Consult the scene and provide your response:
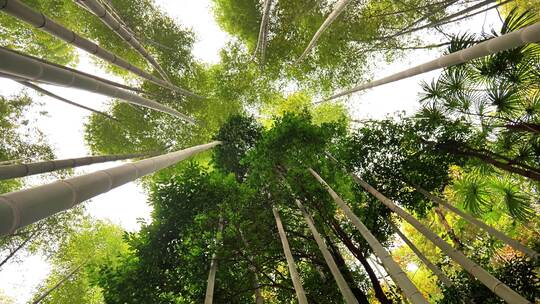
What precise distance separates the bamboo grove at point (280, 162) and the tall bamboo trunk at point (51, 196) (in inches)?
0.4

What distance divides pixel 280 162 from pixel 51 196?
5.49 m

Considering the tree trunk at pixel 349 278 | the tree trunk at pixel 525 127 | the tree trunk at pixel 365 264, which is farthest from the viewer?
the tree trunk at pixel 349 278

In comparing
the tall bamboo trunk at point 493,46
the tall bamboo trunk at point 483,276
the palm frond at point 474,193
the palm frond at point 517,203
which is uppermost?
the palm frond at point 474,193

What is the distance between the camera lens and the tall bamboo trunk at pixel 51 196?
1577mm

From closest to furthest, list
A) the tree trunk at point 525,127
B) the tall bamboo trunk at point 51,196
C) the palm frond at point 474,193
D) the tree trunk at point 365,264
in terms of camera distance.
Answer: the tall bamboo trunk at point 51,196
the tree trunk at point 525,127
the tree trunk at point 365,264
the palm frond at point 474,193

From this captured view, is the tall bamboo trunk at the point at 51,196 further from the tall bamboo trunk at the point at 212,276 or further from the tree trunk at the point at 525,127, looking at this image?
the tree trunk at the point at 525,127

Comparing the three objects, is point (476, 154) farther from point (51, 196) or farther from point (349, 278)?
point (51, 196)

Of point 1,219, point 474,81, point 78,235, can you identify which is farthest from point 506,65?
point 78,235

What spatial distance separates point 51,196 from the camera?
1853 mm

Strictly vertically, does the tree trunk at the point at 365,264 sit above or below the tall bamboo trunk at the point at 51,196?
above

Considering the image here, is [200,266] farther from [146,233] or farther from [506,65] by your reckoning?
[506,65]

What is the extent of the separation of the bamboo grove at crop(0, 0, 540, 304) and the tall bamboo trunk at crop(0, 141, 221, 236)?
0.01 meters

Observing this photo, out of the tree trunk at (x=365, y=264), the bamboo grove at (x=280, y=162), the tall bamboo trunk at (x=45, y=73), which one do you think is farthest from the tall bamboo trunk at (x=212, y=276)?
the tall bamboo trunk at (x=45, y=73)

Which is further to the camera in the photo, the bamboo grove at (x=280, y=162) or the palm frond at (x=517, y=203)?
the palm frond at (x=517, y=203)
